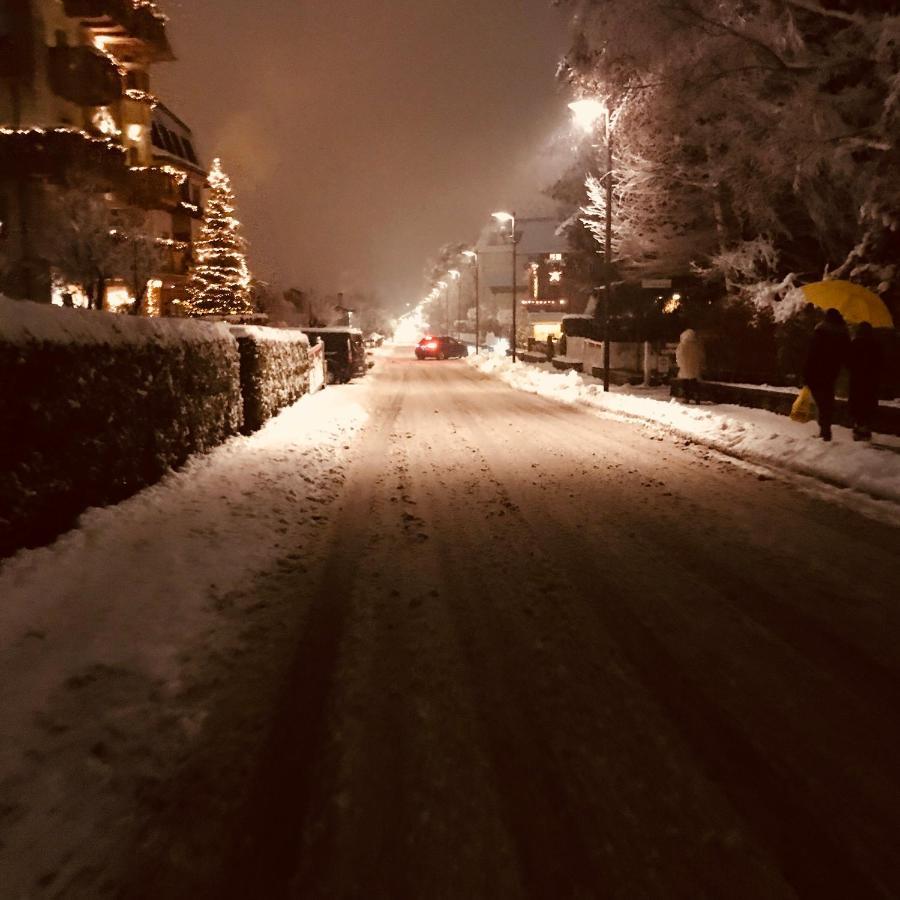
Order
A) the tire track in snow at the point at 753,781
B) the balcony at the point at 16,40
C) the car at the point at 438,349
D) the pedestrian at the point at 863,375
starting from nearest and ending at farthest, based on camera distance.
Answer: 1. the tire track in snow at the point at 753,781
2. the pedestrian at the point at 863,375
3. the balcony at the point at 16,40
4. the car at the point at 438,349

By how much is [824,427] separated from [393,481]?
6.77m

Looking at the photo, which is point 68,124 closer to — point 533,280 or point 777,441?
point 777,441

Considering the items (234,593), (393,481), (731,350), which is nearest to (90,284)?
(731,350)

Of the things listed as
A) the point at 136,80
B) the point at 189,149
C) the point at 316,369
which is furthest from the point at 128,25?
the point at 316,369

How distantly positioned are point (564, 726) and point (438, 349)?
5378 centimetres

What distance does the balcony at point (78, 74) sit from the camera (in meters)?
36.7

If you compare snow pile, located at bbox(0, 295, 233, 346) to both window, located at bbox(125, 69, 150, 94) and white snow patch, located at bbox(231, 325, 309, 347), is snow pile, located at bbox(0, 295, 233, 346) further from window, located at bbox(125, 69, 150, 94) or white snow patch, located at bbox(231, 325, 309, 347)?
window, located at bbox(125, 69, 150, 94)

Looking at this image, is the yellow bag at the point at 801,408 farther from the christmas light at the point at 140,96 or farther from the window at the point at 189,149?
the window at the point at 189,149

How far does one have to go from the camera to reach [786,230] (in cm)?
1831

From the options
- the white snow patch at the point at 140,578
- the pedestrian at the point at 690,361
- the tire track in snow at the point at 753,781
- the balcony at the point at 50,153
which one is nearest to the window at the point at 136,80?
the balcony at the point at 50,153

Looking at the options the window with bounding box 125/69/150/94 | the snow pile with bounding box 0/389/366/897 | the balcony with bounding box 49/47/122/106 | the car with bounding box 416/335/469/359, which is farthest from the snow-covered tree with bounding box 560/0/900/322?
the car with bounding box 416/335/469/359

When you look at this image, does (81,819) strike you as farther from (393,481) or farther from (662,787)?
(393,481)

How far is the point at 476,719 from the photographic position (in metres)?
3.73

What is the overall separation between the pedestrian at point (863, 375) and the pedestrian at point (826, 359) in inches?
6.3
